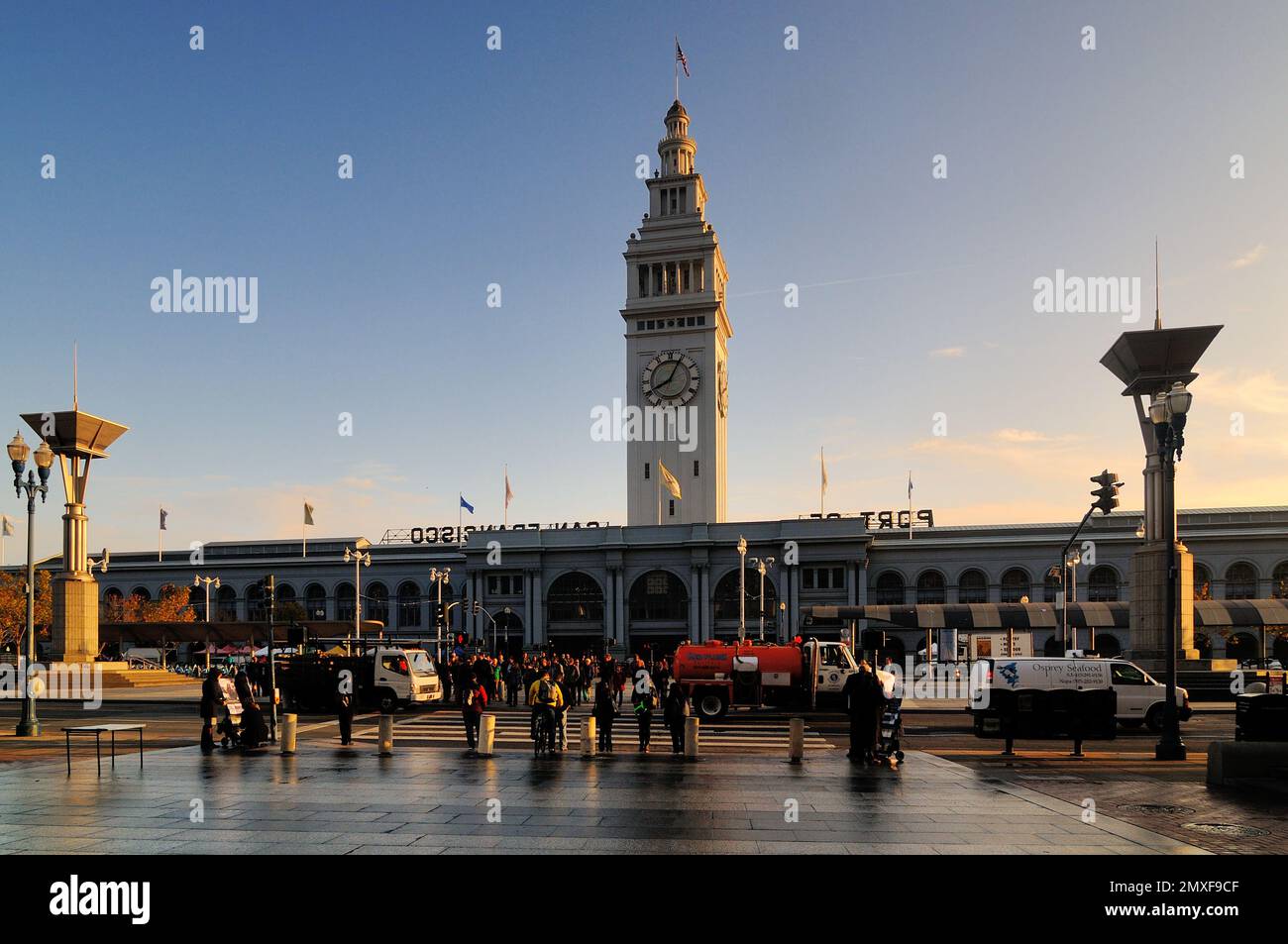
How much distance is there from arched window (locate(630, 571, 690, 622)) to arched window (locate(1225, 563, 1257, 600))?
143 feet

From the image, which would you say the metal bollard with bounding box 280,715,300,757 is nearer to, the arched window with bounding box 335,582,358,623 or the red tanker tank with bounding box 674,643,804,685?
the red tanker tank with bounding box 674,643,804,685

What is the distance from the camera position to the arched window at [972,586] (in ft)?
262

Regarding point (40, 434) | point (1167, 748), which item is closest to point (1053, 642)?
point (1167, 748)

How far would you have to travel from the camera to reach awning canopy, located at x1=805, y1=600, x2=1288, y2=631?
153 feet

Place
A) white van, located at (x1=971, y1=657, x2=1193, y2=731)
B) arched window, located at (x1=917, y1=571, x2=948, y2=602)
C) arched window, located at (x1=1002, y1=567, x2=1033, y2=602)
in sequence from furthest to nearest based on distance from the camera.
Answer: arched window, located at (x1=917, y1=571, x2=948, y2=602)
arched window, located at (x1=1002, y1=567, x2=1033, y2=602)
white van, located at (x1=971, y1=657, x2=1193, y2=731)

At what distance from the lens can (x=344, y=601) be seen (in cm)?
9444

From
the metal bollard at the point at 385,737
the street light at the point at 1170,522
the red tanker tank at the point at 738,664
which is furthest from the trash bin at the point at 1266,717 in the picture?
the metal bollard at the point at 385,737

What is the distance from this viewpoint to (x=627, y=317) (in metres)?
96.6

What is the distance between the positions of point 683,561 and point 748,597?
22.0 ft

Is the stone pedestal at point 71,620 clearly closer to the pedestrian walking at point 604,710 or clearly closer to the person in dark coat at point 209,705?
the person in dark coat at point 209,705

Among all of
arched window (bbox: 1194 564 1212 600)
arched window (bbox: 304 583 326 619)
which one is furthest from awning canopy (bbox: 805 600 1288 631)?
arched window (bbox: 304 583 326 619)
